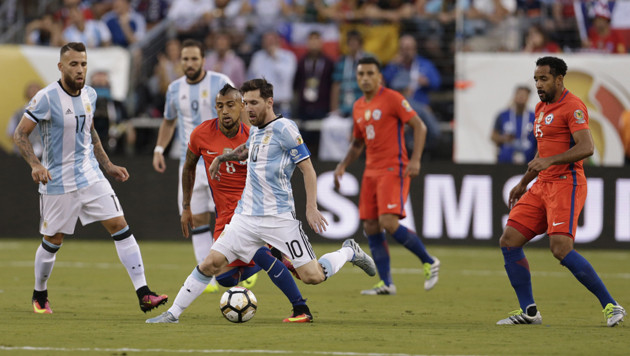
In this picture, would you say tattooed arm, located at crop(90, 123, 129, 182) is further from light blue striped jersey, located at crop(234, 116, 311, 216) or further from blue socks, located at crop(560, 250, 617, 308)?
blue socks, located at crop(560, 250, 617, 308)

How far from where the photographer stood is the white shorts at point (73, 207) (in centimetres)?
867

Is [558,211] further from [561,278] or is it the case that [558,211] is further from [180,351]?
[561,278]

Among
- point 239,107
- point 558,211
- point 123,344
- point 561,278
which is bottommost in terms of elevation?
point 561,278

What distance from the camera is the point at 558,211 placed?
8.00m

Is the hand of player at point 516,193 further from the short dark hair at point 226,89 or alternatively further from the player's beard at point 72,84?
the player's beard at point 72,84

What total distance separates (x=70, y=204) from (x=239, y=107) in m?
1.81

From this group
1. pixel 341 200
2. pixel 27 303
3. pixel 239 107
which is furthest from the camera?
pixel 341 200

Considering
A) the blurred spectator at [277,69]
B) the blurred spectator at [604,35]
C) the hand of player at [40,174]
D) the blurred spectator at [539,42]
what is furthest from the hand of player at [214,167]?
the blurred spectator at [604,35]

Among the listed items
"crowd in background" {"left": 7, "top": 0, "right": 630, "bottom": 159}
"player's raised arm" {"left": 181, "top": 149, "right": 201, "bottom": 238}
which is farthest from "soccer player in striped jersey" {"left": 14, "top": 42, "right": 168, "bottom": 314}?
"crowd in background" {"left": 7, "top": 0, "right": 630, "bottom": 159}

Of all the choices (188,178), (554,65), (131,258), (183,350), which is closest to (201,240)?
(131,258)

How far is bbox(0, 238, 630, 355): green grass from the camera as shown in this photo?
661cm

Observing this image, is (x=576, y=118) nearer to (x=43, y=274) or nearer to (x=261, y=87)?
(x=261, y=87)

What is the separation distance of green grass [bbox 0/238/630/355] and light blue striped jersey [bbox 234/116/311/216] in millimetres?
987

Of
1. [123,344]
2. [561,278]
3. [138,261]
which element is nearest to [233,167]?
[138,261]
